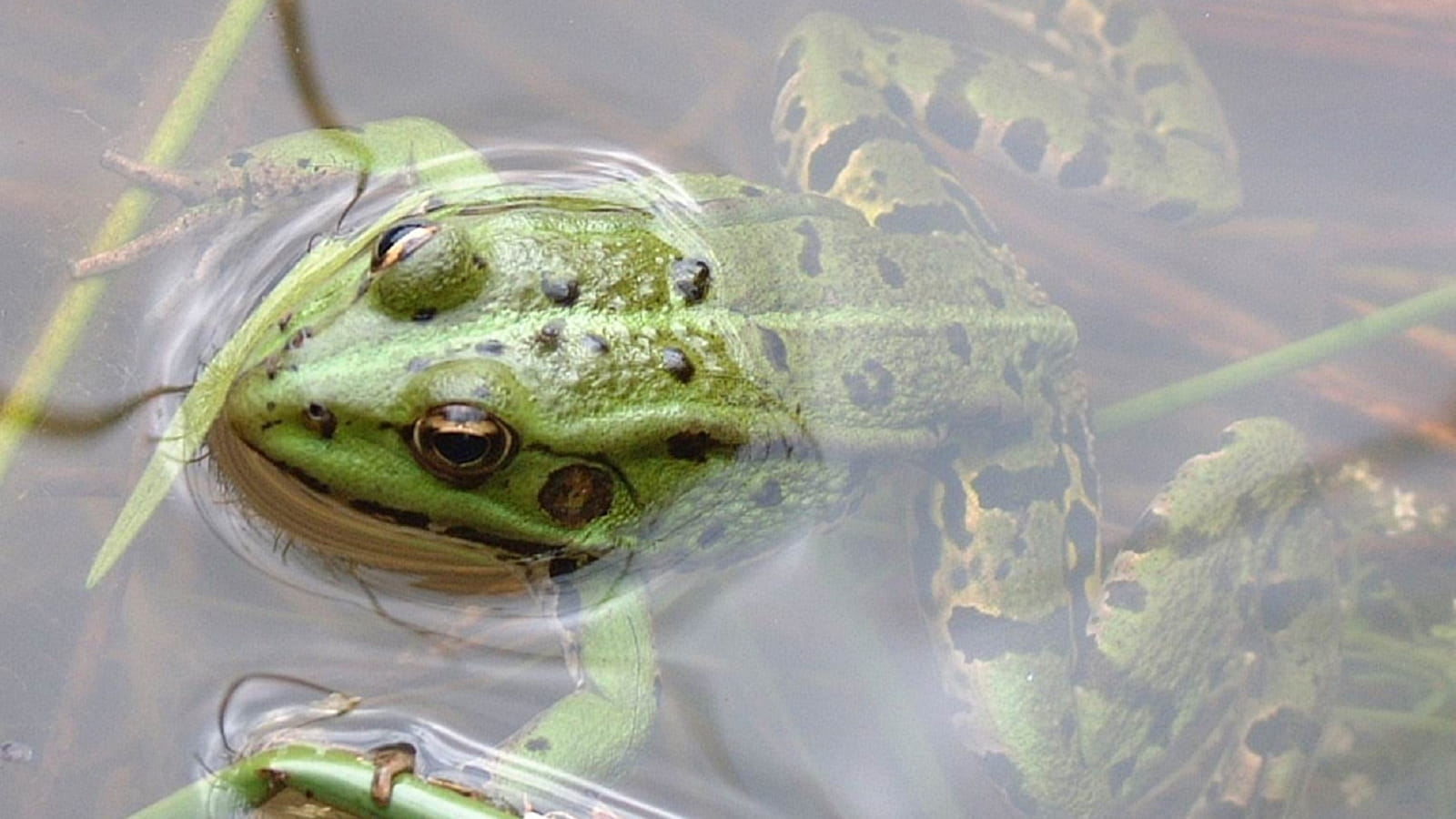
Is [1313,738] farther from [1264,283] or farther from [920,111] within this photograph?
[920,111]

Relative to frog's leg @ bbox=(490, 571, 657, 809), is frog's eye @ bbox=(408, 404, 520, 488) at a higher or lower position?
higher

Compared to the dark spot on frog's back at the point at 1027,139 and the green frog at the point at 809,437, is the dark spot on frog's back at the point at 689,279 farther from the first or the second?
the dark spot on frog's back at the point at 1027,139

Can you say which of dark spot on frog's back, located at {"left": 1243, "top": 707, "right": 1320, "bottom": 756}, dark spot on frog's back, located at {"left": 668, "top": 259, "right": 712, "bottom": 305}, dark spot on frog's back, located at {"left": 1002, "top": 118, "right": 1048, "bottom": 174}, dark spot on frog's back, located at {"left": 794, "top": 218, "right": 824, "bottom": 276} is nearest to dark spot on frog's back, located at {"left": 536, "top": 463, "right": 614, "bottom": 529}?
dark spot on frog's back, located at {"left": 668, "top": 259, "right": 712, "bottom": 305}

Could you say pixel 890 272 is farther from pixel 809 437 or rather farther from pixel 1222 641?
pixel 1222 641

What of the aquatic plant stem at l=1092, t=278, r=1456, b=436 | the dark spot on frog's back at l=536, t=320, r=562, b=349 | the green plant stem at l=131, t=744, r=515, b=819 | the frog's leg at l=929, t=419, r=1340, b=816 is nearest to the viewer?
the green plant stem at l=131, t=744, r=515, b=819

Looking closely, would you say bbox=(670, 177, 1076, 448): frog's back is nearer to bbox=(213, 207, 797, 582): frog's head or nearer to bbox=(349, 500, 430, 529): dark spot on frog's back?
bbox=(213, 207, 797, 582): frog's head

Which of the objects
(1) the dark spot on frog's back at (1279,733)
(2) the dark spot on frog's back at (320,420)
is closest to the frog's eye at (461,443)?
(2) the dark spot on frog's back at (320,420)
